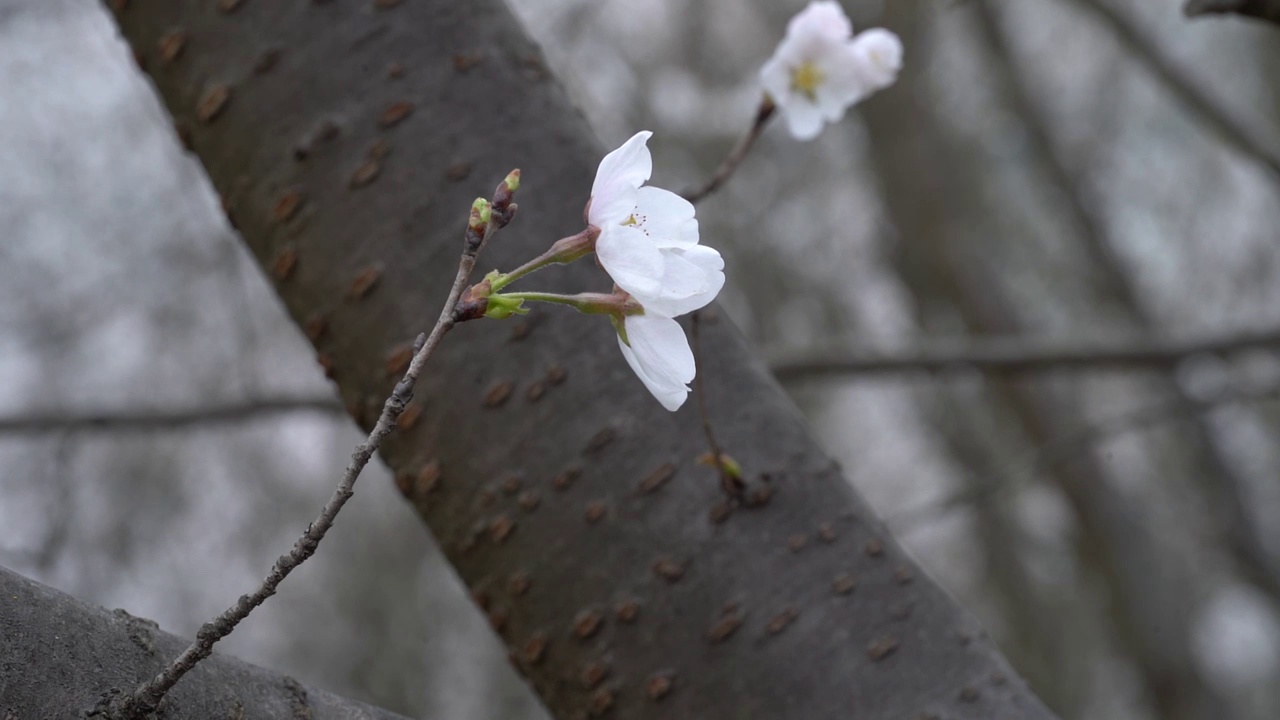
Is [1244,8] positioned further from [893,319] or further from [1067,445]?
[893,319]

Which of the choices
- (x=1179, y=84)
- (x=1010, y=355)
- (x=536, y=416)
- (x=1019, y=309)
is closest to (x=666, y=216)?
(x=536, y=416)

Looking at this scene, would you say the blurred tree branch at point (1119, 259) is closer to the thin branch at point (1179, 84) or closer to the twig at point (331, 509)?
the thin branch at point (1179, 84)

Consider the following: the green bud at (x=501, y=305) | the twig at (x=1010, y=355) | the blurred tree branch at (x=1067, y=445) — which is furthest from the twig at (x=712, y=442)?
the twig at (x=1010, y=355)

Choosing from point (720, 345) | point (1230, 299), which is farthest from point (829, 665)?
point (1230, 299)

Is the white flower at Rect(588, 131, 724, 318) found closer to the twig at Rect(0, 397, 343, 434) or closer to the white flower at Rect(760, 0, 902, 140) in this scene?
the white flower at Rect(760, 0, 902, 140)

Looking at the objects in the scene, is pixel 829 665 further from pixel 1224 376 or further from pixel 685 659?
pixel 1224 376
